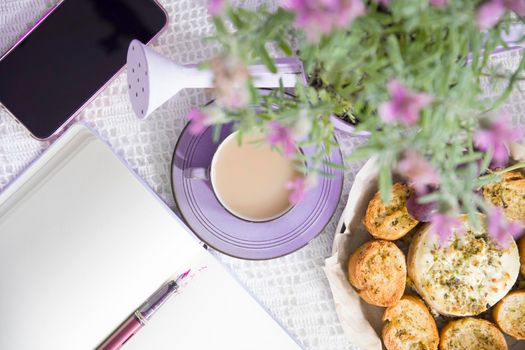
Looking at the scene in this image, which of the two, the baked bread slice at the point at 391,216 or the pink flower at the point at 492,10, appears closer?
the pink flower at the point at 492,10

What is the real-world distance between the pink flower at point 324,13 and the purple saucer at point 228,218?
16.0 inches

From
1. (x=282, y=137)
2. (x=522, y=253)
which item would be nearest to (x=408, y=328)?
(x=522, y=253)

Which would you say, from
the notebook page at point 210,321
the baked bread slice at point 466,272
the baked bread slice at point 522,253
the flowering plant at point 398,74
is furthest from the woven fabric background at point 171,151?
the flowering plant at point 398,74

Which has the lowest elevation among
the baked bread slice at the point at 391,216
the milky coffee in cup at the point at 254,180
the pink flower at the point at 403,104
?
the baked bread slice at the point at 391,216

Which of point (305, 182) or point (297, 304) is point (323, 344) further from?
point (305, 182)

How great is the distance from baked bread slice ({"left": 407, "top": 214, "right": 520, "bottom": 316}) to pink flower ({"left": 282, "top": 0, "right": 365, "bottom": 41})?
448 mm

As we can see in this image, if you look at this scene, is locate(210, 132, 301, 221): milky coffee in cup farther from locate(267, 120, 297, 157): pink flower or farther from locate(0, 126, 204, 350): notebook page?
locate(267, 120, 297, 157): pink flower

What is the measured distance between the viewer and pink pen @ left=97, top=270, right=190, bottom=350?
2.51 feet

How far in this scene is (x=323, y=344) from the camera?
801 mm

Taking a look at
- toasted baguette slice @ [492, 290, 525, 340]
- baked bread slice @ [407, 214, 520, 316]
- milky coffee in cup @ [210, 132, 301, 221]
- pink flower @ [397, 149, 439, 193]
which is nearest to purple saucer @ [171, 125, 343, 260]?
milky coffee in cup @ [210, 132, 301, 221]

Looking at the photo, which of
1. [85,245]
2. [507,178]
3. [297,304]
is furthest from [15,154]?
[507,178]

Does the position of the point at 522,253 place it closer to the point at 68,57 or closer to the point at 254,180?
the point at 254,180

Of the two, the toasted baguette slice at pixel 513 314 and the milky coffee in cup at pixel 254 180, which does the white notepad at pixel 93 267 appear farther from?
the toasted baguette slice at pixel 513 314

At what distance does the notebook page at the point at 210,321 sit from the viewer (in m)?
0.79
